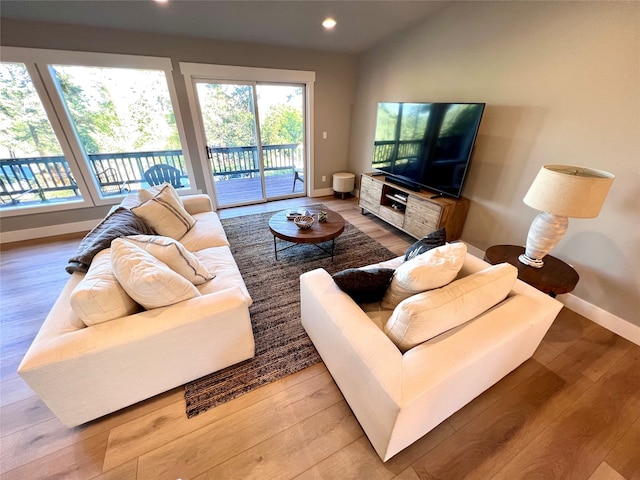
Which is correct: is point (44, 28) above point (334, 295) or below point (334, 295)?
above

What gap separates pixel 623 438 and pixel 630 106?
6.64 ft

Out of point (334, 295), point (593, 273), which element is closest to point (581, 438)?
point (593, 273)

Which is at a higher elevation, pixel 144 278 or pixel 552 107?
pixel 552 107

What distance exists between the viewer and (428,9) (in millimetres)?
2680

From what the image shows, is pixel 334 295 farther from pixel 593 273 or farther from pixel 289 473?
pixel 593 273

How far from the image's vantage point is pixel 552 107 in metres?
2.00

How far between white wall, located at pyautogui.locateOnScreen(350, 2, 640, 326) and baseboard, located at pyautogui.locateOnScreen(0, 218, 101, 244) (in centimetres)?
488

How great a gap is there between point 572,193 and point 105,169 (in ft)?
16.2

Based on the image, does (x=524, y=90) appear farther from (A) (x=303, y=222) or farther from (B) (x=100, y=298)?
(B) (x=100, y=298)

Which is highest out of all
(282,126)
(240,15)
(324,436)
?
(240,15)

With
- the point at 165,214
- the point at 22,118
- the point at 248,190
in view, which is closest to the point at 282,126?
the point at 248,190

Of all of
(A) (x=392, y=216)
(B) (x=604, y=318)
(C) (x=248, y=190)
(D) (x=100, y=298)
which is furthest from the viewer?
(C) (x=248, y=190)

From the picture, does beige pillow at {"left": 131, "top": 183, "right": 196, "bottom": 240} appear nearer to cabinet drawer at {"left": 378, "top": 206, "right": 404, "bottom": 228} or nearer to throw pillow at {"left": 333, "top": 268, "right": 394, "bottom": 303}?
throw pillow at {"left": 333, "top": 268, "right": 394, "bottom": 303}

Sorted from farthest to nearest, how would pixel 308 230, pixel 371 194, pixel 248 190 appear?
pixel 248 190 < pixel 371 194 < pixel 308 230
